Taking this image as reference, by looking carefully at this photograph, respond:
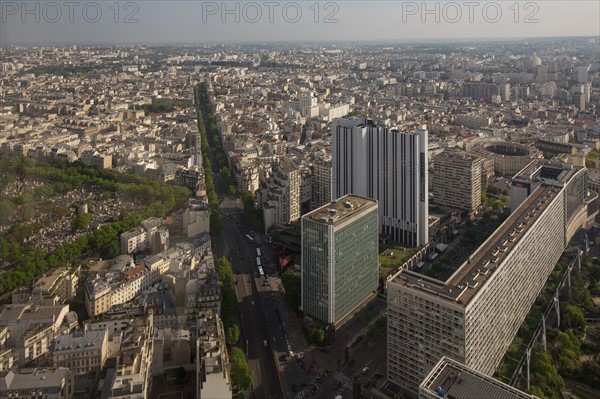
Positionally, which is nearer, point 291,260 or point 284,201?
point 291,260

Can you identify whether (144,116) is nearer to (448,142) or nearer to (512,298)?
(448,142)

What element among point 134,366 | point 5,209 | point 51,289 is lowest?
point 134,366

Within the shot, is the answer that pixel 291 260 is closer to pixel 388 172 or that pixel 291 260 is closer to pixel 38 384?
pixel 388 172

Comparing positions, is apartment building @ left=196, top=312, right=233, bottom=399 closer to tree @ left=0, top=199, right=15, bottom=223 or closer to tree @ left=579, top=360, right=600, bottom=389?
tree @ left=579, top=360, right=600, bottom=389

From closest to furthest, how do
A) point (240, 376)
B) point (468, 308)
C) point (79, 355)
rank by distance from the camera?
1. point (468, 308)
2. point (240, 376)
3. point (79, 355)

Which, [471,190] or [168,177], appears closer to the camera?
[471,190]

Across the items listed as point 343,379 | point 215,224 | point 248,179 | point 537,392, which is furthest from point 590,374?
point 248,179

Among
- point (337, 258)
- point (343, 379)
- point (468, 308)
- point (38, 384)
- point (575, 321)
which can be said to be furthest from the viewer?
point (575, 321)

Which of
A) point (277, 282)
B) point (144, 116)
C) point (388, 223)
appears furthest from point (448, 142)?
point (144, 116)
